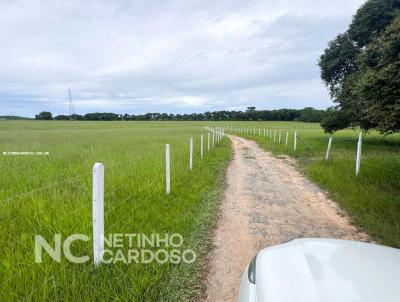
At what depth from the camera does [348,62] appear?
19812 mm

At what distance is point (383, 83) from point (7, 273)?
31.3ft

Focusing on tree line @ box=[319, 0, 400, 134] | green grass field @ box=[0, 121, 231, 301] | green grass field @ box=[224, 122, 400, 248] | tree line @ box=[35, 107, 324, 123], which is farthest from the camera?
tree line @ box=[35, 107, 324, 123]

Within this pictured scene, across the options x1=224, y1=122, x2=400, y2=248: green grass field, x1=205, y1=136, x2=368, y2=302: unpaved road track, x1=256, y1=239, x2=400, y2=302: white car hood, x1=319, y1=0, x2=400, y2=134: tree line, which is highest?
x1=319, y1=0, x2=400, y2=134: tree line

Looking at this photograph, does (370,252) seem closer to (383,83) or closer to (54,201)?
(54,201)

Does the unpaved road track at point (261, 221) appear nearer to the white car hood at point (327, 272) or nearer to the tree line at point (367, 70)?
the white car hood at point (327, 272)

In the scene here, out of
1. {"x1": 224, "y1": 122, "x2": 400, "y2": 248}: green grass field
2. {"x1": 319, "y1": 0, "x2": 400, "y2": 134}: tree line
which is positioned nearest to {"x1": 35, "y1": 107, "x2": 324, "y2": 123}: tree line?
{"x1": 319, "y1": 0, "x2": 400, "y2": 134}: tree line

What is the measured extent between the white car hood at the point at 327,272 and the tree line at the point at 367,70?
22.7 ft

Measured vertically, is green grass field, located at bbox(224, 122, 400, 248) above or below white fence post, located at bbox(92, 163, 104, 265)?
below

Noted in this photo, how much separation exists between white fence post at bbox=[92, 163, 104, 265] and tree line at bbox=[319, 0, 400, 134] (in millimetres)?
7866

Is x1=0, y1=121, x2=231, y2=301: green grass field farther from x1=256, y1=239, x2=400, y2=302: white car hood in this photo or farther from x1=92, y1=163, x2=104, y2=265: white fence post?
x1=256, y1=239, x2=400, y2=302: white car hood

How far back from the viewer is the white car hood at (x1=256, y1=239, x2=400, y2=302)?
1.87 m

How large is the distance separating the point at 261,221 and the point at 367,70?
27.3 ft

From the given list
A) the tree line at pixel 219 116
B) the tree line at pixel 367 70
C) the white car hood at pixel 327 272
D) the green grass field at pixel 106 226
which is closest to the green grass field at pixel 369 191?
the tree line at pixel 367 70

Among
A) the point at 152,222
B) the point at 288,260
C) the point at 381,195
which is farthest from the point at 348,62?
the point at 288,260
